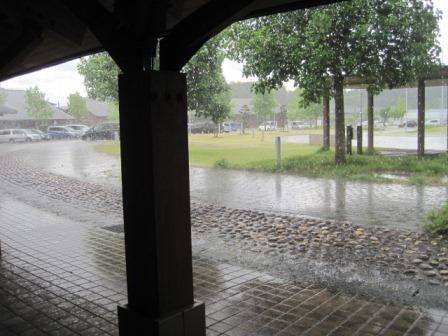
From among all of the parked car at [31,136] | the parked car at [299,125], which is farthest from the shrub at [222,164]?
the parked car at [299,125]

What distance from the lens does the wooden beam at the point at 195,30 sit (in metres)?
3.32

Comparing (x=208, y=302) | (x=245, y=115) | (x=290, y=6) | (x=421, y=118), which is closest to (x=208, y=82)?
(x=421, y=118)

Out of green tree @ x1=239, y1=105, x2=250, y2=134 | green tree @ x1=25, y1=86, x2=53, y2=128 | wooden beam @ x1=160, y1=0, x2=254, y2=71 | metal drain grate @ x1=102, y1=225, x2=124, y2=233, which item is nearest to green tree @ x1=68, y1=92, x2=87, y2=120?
green tree @ x1=25, y1=86, x2=53, y2=128

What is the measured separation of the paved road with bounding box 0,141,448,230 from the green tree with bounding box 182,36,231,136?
→ 6.66 metres

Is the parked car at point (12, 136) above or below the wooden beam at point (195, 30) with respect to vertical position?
below

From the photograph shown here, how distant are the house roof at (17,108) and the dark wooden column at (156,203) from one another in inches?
2425

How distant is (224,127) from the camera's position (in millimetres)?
61469

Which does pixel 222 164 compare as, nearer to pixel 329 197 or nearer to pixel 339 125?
pixel 339 125

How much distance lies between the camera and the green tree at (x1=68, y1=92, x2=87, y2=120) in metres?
68.3

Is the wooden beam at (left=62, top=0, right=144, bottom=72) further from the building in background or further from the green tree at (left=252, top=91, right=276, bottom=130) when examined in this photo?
the building in background

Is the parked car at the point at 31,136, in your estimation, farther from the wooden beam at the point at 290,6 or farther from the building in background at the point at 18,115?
the wooden beam at the point at 290,6

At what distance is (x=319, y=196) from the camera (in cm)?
1166

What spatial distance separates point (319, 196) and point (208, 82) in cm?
1241

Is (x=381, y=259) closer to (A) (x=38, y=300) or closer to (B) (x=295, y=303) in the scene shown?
(B) (x=295, y=303)
